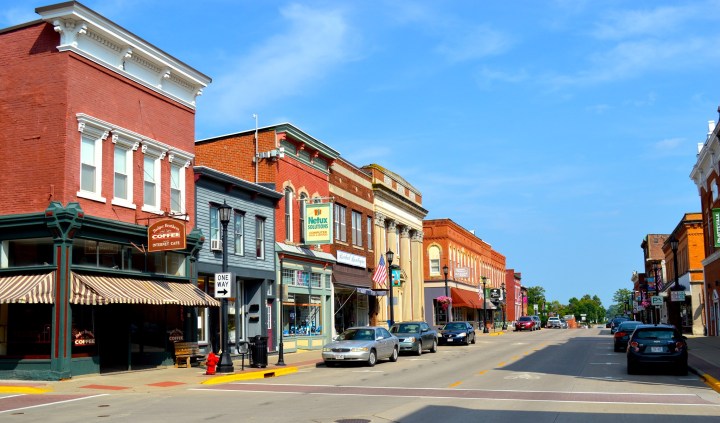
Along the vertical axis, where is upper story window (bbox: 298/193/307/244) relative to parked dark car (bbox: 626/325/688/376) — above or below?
above

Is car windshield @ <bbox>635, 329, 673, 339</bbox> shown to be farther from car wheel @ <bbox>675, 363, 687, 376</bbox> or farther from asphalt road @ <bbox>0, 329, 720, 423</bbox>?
asphalt road @ <bbox>0, 329, 720, 423</bbox>

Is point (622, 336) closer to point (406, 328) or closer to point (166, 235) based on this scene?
point (406, 328)

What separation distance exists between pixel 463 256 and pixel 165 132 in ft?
170

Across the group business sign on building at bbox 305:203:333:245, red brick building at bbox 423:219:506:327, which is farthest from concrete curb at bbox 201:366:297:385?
red brick building at bbox 423:219:506:327

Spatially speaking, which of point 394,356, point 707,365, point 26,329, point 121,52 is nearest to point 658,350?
point 707,365

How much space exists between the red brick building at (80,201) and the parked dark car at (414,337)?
11088 mm

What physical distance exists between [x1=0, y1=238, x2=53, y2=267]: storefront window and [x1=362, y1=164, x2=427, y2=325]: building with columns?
1005 inches

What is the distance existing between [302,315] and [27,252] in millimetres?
16411

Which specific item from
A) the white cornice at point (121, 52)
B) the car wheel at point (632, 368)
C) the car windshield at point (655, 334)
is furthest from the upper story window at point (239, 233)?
the car windshield at point (655, 334)

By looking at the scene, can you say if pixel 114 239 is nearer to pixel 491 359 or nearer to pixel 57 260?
pixel 57 260

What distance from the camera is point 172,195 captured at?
26.2 meters

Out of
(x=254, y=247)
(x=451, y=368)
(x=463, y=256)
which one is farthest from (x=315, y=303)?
(x=463, y=256)

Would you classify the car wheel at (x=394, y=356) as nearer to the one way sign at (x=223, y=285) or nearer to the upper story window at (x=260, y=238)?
the upper story window at (x=260, y=238)

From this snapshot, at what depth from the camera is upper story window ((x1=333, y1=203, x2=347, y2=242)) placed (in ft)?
133
